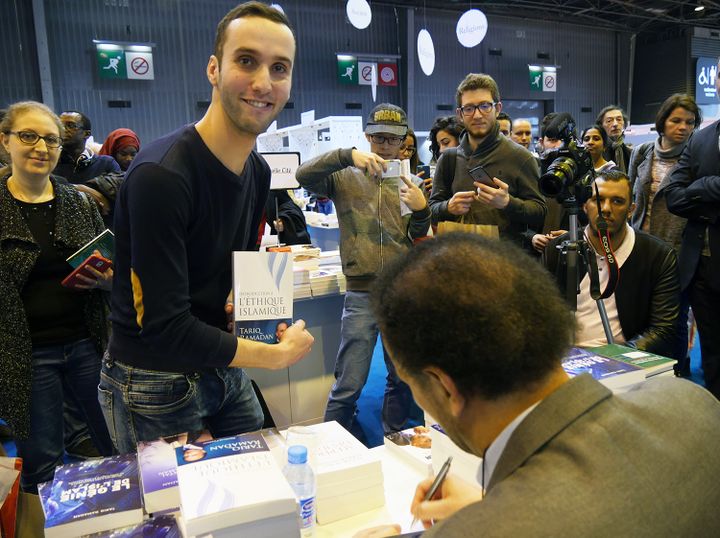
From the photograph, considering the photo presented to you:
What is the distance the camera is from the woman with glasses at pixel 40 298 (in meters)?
1.95

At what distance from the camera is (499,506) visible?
0.58 m

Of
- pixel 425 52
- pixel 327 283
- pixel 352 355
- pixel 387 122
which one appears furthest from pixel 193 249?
pixel 425 52

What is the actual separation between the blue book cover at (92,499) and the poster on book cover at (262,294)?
39 centimetres

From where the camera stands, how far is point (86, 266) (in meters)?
1.95

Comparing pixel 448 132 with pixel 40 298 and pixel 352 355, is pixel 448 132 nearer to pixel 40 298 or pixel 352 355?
pixel 352 355

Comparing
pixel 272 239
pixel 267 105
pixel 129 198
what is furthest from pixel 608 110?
pixel 129 198

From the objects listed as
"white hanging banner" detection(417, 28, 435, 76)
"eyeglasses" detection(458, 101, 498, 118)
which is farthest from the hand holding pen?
"white hanging banner" detection(417, 28, 435, 76)

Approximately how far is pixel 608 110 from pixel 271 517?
5073mm

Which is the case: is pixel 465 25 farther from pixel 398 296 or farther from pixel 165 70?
pixel 398 296

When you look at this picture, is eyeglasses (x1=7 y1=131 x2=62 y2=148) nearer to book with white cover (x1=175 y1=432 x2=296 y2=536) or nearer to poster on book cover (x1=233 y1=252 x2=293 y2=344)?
poster on book cover (x1=233 y1=252 x2=293 y2=344)

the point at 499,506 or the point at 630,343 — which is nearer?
the point at 499,506

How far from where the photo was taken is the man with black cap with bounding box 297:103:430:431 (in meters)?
2.58

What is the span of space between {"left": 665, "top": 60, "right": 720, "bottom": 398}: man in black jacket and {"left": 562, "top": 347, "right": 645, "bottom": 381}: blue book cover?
147 cm

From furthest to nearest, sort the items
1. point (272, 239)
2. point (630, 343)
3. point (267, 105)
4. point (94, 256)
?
point (272, 239) < point (630, 343) < point (94, 256) < point (267, 105)
